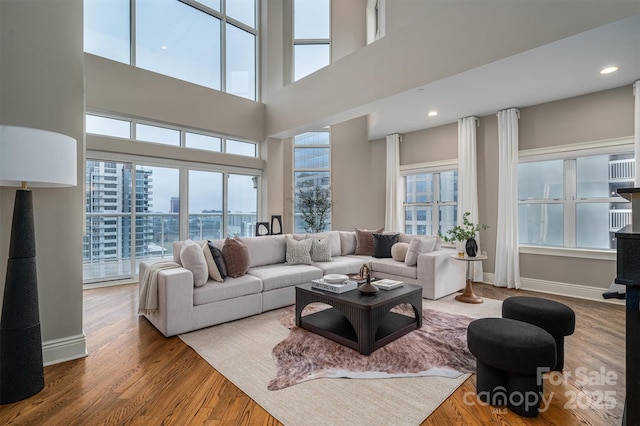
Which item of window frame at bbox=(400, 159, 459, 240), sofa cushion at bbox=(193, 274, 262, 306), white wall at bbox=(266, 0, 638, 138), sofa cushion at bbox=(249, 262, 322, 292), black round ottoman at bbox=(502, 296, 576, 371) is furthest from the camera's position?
window frame at bbox=(400, 159, 459, 240)

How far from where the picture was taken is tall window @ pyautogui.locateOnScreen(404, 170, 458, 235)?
6000 mm

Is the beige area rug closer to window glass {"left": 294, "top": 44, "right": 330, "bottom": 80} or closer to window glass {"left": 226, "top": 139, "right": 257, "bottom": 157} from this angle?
window glass {"left": 226, "top": 139, "right": 257, "bottom": 157}

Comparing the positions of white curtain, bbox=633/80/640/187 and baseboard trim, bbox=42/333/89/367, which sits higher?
white curtain, bbox=633/80/640/187

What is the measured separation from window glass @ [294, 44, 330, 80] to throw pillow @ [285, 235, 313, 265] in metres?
4.61

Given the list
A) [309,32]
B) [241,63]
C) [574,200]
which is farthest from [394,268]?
[309,32]

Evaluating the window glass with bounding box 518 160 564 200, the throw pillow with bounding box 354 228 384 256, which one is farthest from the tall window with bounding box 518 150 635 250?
the throw pillow with bounding box 354 228 384 256

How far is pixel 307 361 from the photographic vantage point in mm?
2414

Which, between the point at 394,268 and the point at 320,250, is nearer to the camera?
the point at 394,268

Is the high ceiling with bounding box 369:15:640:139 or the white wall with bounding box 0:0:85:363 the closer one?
the white wall with bounding box 0:0:85:363

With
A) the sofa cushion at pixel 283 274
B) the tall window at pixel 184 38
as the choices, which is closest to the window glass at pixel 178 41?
the tall window at pixel 184 38

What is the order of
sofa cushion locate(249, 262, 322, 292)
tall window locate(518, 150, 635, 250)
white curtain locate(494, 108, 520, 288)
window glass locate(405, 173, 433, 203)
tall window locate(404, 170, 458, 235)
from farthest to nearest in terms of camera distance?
window glass locate(405, 173, 433, 203)
tall window locate(404, 170, 458, 235)
white curtain locate(494, 108, 520, 288)
tall window locate(518, 150, 635, 250)
sofa cushion locate(249, 262, 322, 292)

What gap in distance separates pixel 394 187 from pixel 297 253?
125 inches

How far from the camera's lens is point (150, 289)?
3.00 meters

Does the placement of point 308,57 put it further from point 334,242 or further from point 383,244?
point 383,244
